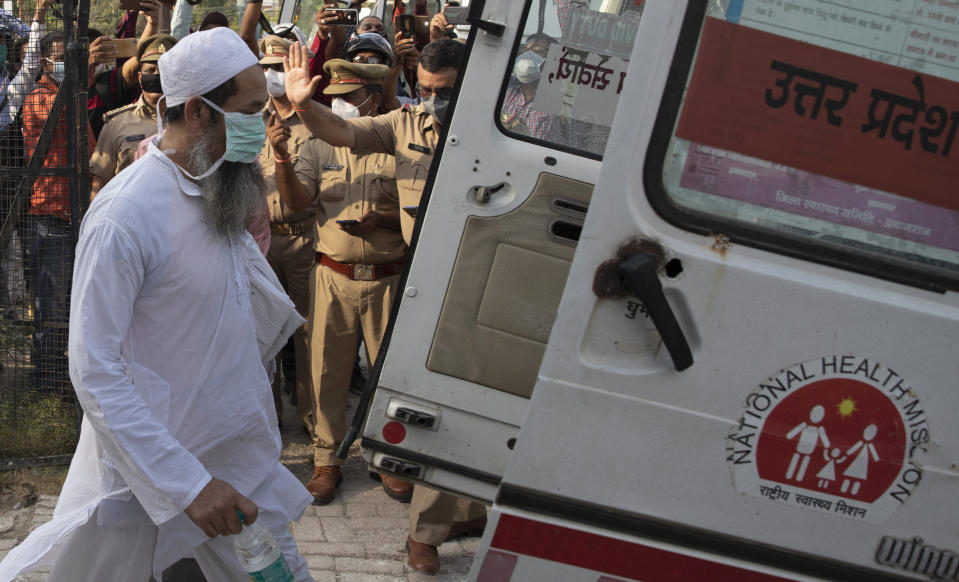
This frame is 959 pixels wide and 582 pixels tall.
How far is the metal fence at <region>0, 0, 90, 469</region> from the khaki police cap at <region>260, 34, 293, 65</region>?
4.50ft

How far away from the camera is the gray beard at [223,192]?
7.84 feet

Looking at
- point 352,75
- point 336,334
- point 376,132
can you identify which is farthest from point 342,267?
point 352,75

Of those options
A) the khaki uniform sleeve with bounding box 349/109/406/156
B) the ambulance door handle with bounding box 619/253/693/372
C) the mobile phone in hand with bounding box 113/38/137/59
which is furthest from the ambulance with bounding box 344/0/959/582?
the mobile phone in hand with bounding box 113/38/137/59

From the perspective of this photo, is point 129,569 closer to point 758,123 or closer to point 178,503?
point 178,503

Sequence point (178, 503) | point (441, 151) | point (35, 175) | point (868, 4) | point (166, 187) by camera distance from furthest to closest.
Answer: point (35, 175) < point (441, 151) < point (166, 187) < point (178, 503) < point (868, 4)

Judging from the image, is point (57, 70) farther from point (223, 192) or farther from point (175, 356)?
point (175, 356)

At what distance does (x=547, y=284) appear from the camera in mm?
2867

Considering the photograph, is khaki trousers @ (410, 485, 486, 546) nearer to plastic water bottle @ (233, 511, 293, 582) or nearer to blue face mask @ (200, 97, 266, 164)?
plastic water bottle @ (233, 511, 293, 582)

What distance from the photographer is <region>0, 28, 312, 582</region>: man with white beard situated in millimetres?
2104

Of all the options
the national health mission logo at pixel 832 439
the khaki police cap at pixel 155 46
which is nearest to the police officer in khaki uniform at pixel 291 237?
the khaki police cap at pixel 155 46

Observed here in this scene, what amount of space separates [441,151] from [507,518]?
1.32m

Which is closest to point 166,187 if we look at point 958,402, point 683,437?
point 683,437

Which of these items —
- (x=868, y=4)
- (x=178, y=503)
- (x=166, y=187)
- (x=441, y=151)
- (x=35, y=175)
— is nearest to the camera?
(x=868, y=4)

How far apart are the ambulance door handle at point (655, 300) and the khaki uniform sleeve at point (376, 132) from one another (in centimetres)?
266
